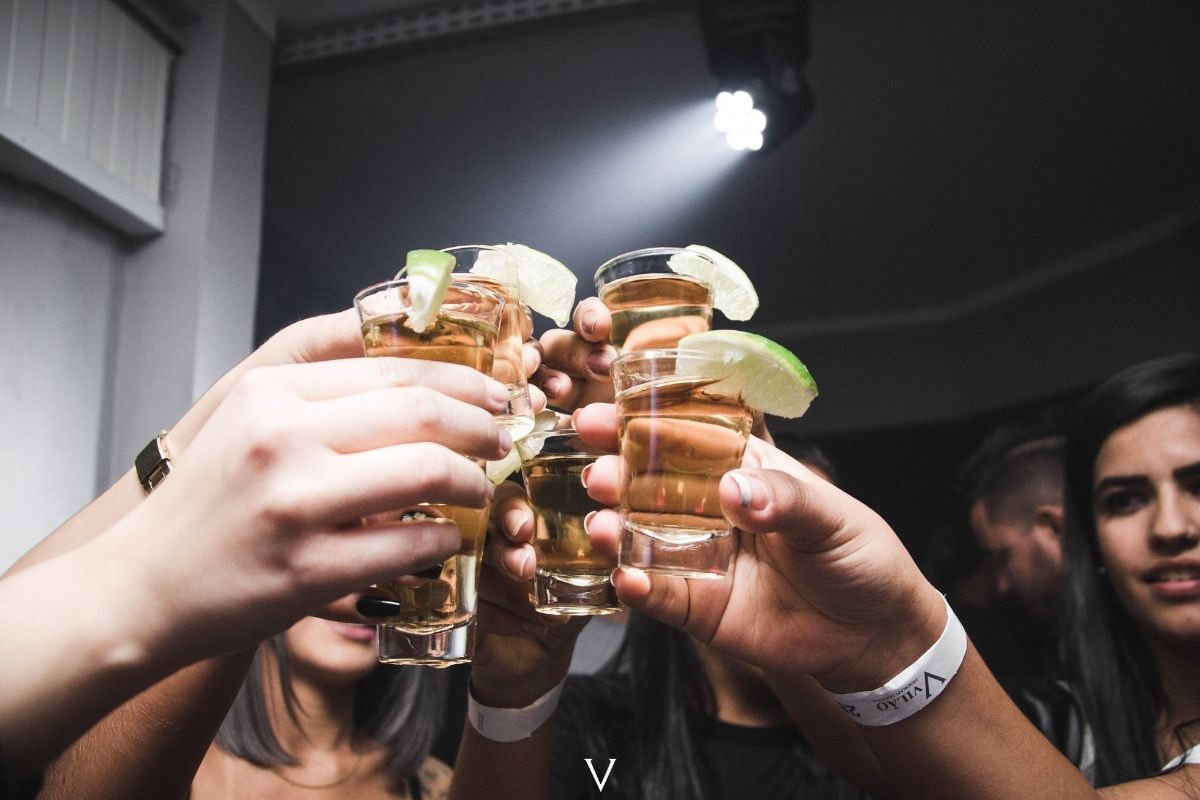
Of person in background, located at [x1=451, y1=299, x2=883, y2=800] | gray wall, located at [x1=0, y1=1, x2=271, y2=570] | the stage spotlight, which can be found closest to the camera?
person in background, located at [x1=451, y1=299, x2=883, y2=800]

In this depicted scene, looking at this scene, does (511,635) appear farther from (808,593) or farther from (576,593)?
(808,593)

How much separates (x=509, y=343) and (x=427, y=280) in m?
0.34

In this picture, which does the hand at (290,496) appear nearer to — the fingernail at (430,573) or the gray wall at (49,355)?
the fingernail at (430,573)

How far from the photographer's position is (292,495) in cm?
65

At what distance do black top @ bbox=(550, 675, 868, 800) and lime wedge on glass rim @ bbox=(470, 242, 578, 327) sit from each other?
124 cm

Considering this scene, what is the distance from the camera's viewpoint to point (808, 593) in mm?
1069

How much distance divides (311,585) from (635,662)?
1706 mm

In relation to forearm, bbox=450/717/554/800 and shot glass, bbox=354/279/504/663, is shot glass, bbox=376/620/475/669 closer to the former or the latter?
shot glass, bbox=354/279/504/663

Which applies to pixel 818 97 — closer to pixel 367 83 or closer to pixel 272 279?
pixel 367 83

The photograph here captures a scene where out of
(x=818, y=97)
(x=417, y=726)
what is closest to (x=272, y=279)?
(x=417, y=726)

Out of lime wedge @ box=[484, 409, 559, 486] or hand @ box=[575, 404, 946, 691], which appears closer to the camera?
hand @ box=[575, 404, 946, 691]

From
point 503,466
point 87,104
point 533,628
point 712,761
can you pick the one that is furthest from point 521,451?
point 87,104

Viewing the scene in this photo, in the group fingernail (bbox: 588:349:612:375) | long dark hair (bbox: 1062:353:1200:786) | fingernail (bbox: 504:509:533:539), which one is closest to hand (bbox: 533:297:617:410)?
fingernail (bbox: 588:349:612:375)

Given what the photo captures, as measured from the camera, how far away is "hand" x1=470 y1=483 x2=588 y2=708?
1231 mm
